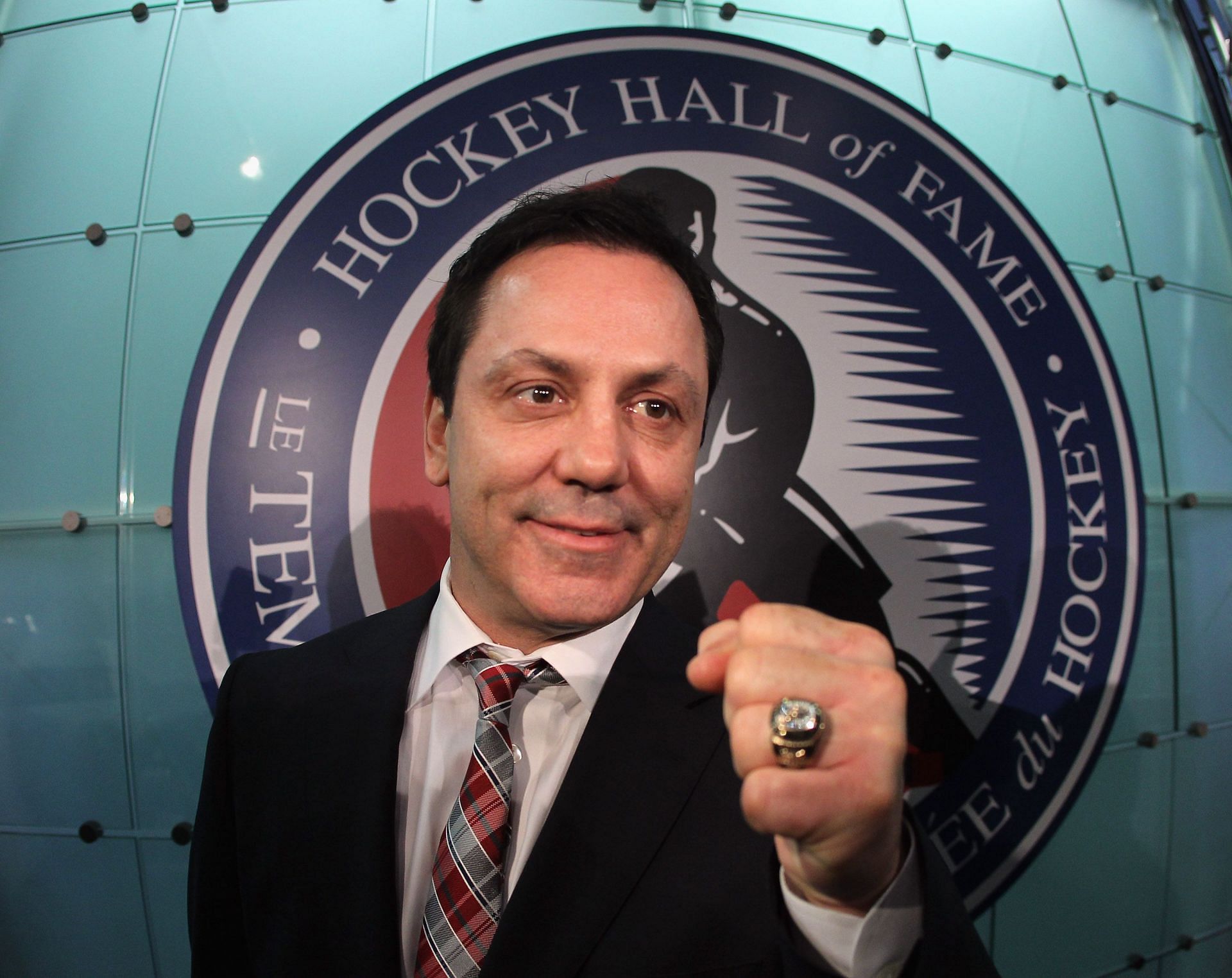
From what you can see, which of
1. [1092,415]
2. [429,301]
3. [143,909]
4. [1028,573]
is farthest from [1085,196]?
[143,909]

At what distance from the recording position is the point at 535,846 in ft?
3.18

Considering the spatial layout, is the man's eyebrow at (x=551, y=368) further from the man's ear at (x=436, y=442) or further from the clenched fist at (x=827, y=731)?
the clenched fist at (x=827, y=731)

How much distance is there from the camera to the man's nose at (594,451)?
1000 mm

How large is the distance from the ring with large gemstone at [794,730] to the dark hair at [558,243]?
667 millimetres

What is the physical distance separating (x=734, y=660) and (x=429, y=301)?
1.15 m

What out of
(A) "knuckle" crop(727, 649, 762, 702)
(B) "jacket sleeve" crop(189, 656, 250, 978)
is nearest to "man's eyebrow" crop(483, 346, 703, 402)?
(A) "knuckle" crop(727, 649, 762, 702)

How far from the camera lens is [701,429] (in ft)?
3.83

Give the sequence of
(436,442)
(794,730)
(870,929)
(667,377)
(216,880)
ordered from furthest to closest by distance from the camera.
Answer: (436,442)
(216,880)
(667,377)
(870,929)
(794,730)

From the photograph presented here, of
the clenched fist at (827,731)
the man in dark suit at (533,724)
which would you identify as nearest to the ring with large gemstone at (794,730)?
the clenched fist at (827,731)

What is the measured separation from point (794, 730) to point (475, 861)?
0.63 meters

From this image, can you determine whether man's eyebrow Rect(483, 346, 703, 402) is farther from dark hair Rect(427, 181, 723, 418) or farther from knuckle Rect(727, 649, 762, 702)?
knuckle Rect(727, 649, 762, 702)

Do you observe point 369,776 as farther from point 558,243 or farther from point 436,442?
point 558,243

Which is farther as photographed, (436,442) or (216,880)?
(436,442)

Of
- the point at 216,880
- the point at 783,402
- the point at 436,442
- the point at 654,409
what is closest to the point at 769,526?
the point at 783,402
